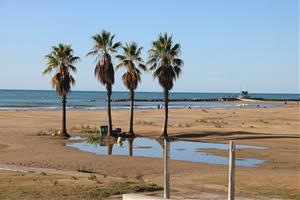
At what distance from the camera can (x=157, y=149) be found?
31922 millimetres

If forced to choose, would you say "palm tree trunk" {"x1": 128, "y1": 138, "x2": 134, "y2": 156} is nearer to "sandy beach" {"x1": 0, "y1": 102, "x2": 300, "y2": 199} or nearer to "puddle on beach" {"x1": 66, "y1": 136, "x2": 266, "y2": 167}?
"puddle on beach" {"x1": 66, "y1": 136, "x2": 266, "y2": 167}

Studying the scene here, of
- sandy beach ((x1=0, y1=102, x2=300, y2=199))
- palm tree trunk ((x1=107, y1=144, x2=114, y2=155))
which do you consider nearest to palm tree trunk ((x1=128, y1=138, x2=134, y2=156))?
palm tree trunk ((x1=107, y1=144, x2=114, y2=155))

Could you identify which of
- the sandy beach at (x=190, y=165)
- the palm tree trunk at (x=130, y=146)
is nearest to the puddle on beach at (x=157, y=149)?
the palm tree trunk at (x=130, y=146)

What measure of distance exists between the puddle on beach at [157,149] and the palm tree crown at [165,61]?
4.75m

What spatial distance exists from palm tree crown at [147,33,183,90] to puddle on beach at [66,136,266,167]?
4754mm

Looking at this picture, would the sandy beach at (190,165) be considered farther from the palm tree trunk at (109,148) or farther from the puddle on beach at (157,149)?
the palm tree trunk at (109,148)

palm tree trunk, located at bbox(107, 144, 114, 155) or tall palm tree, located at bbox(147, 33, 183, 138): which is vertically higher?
tall palm tree, located at bbox(147, 33, 183, 138)

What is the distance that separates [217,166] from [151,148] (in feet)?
30.2

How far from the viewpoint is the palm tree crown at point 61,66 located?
39844mm

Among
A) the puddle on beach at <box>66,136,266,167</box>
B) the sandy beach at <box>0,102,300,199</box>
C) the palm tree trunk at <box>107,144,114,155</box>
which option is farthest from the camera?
the palm tree trunk at <box>107,144,114,155</box>

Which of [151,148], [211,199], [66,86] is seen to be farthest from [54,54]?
[211,199]

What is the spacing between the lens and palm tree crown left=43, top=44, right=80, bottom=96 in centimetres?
3984

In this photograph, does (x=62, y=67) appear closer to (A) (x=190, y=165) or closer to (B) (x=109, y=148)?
(B) (x=109, y=148)

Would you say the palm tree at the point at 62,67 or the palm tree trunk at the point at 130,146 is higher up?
the palm tree at the point at 62,67
